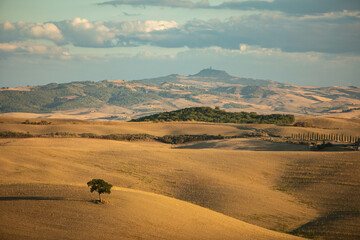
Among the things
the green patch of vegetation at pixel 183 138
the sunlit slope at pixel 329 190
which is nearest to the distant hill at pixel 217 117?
the green patch of vegetation at pixel 183 138

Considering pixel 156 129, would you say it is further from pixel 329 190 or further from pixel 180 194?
pixel 329 190

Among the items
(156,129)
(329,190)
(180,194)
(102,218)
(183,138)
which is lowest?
(329,190)

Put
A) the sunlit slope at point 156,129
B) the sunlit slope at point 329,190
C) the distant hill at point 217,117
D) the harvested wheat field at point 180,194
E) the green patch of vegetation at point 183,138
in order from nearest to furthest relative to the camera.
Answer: the harvested wheat field at point 180,194
the sunlit slope at point 329,190
the green patch of vegetation at point 183,138
the sunlit slope at point 156,129
the distant hill at point 217,117

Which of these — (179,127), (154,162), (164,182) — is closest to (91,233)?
(164,182)

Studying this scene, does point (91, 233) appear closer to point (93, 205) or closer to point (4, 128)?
point (93, 205)

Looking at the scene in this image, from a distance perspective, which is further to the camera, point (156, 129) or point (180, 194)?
point (156, 129)

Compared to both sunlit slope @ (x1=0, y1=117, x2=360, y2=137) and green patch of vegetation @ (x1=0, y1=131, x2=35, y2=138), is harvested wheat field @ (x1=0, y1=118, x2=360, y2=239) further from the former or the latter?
sunlit slope @ (x1=0, y1=117, x2=360, y2=137)

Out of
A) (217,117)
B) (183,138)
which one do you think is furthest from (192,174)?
(217,117)

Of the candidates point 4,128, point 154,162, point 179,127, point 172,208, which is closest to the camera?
point 172,208

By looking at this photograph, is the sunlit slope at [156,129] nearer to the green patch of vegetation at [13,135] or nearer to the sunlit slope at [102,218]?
the green patch of vegetation at [13,135]
